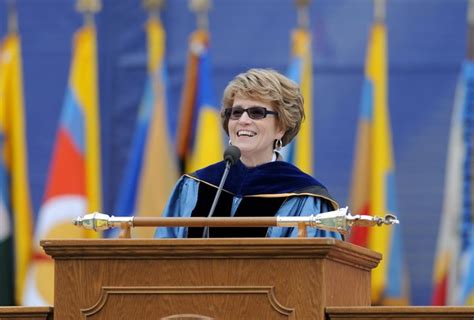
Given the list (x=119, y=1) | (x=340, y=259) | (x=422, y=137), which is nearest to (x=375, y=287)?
(x=422, y=137)

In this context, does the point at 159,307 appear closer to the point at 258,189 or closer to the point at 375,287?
the point at 258,189

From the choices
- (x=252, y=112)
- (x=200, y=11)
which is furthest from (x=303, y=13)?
(x=252, y=112)

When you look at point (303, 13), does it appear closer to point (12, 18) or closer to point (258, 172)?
point (12, 18)

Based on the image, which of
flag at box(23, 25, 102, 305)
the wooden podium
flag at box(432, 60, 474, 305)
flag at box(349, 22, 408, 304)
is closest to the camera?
the wooden podium

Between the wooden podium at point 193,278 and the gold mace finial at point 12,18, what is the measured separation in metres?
5.73

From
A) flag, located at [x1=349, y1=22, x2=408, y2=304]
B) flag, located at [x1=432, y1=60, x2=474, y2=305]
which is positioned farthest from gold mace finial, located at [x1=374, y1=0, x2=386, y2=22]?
flag, located at [x1=432, y1=60, x2=474, y2=305]

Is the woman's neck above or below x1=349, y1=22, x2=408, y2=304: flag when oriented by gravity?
below

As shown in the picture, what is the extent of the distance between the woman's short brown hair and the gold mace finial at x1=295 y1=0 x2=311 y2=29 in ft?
14.4

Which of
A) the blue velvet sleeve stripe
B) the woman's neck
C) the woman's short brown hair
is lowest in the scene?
the blue velvet sleeve stripe

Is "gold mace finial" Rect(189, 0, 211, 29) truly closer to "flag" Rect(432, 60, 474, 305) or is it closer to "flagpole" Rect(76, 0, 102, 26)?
"flagpole" Rect(76, 0, 102, 26)

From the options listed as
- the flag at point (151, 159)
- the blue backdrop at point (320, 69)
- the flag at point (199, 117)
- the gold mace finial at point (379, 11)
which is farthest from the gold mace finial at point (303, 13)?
the flag at point (151, 159)

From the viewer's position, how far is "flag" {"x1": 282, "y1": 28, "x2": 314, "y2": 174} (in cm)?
866

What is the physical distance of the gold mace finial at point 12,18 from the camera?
9156 millimetres

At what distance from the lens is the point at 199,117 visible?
8844mm
